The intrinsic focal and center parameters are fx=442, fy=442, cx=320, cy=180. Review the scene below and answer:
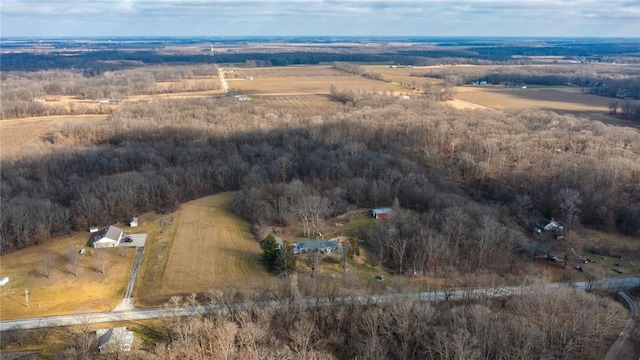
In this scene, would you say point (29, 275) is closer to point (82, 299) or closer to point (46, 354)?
point (82, 299)

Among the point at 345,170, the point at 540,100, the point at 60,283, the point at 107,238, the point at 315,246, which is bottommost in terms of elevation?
the point at 60,283

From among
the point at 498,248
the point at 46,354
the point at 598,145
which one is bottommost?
the point at 46,354

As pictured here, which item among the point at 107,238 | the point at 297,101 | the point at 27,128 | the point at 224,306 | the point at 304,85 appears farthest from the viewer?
the point at 304,85

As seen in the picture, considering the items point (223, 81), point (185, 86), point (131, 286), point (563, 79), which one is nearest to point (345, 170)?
point (131, 286)

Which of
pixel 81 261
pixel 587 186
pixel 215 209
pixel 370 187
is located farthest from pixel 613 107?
pixel 81 261

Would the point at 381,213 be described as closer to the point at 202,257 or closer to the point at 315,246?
the point at 315,246

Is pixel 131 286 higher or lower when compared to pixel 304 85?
lower

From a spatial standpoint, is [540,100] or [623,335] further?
[540,100]

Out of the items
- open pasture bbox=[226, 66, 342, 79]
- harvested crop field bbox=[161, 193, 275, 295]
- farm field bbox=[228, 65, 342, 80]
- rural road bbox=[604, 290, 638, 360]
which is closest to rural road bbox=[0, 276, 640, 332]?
rural road bbox=[604, 290, 638, 360]
